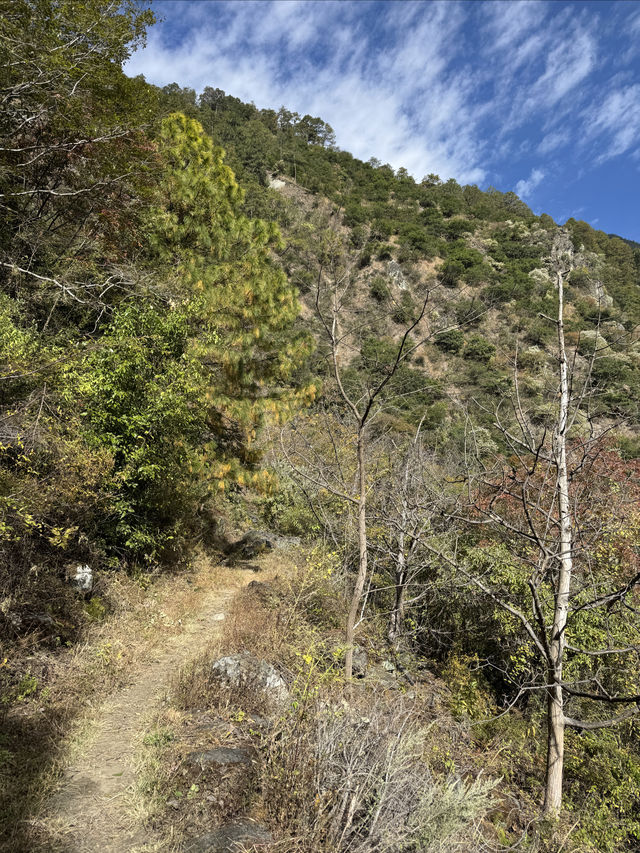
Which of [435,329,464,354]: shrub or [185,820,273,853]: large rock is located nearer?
[185,820,273,853]: large rock

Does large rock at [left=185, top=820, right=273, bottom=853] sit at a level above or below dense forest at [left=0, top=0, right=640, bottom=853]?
below

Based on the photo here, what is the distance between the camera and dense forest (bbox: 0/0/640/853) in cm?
352

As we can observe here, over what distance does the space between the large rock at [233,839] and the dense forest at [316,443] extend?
153 mm

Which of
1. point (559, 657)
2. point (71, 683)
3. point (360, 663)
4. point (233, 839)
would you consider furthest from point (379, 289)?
point (360, 663)

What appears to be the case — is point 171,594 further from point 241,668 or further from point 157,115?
point 157,115

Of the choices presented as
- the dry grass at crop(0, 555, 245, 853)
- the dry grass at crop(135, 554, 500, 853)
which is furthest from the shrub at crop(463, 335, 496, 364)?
the dry grass at crop(135, 554, 500, 853)

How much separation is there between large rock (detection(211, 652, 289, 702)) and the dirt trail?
69 cm

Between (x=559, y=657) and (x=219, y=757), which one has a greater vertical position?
(x=559, y=657)

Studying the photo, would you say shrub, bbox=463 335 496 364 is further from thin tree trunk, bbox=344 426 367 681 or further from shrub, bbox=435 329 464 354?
thin tree trunk, bbox=344 426 367 681

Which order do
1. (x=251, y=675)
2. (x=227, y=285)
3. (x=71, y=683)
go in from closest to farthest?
(x=71, y=683) < (x=251, y=675) < (x=227, y=285)

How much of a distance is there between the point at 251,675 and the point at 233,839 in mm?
2052

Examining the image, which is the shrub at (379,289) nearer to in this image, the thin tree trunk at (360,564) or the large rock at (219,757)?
the thin tree trunk at (360,564)

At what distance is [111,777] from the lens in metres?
3.49

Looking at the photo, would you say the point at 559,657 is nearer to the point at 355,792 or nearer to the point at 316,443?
the point at 355,792
